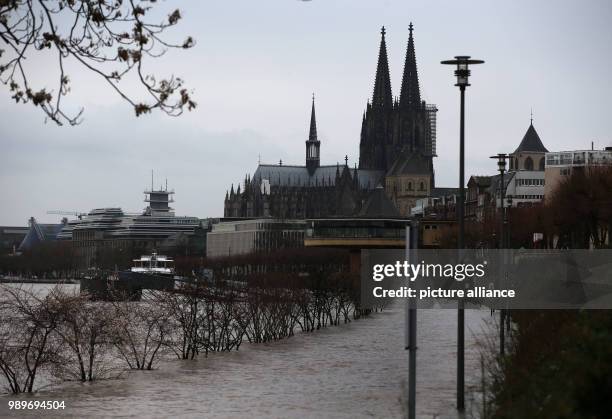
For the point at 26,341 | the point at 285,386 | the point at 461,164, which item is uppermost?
the point at 461,164

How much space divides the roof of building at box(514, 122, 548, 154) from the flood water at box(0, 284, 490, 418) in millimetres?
135219

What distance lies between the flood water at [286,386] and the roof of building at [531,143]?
135219 mm

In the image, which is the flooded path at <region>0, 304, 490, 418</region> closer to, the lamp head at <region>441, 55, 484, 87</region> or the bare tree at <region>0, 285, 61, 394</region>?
the bare tree at <region>0, 285, 61, 394</region>

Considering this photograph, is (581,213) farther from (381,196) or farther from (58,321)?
(381,196)

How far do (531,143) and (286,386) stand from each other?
155 meters

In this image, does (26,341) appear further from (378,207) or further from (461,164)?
(378,207)

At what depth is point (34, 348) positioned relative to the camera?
33.5 metres

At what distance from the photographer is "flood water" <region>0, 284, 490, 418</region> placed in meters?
28.6

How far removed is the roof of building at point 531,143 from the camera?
607ft

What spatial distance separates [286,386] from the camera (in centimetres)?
3503

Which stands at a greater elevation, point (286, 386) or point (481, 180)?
point (481, 180)

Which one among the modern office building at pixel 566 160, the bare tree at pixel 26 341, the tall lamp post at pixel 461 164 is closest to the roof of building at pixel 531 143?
the modern office building at pixel 566 160

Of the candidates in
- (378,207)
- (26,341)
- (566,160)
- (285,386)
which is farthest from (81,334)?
(378,207)

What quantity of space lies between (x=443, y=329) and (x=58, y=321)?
89.0 ft
